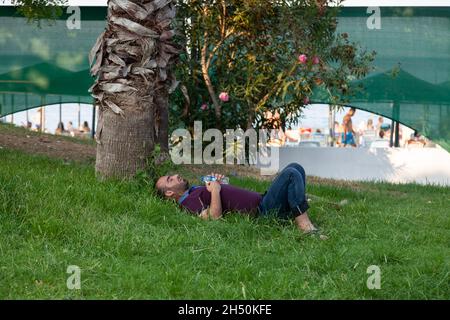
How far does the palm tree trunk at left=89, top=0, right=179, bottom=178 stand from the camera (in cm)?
754

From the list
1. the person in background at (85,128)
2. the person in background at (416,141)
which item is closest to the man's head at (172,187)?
the person in background at (416,141)

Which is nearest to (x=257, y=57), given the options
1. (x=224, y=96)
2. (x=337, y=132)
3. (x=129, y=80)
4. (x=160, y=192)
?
(x=224, y=96)

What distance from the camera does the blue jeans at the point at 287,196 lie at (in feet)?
21.7

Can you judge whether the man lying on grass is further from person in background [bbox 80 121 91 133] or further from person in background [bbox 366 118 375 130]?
person in background [bbox 80 121 91 133]

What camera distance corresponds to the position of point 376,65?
13.9 meters

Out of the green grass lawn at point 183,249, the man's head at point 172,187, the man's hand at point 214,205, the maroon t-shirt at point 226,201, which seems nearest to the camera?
the green grass lawn at point 183,249

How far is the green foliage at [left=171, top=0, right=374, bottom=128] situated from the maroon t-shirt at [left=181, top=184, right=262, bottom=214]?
4.29 m

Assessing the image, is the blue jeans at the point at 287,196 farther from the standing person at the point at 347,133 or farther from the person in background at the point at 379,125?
the standing person at the point at 347,133

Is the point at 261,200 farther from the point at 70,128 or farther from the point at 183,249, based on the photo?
the point at 70,128

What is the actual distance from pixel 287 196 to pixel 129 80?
2124mm

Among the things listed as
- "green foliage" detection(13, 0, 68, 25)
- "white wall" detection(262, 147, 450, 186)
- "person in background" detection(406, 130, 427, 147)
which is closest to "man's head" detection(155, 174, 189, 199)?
"green foliage" detection(13, 0, 68, 25)

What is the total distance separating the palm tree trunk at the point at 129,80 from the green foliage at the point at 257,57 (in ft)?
11.0
